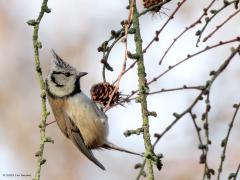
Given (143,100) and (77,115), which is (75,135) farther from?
(143,100)

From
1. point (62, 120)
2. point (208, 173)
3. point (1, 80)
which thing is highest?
point (1, 80)

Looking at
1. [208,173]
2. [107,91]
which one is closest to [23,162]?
[107,91]

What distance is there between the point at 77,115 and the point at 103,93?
1316 mm

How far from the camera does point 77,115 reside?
488cm

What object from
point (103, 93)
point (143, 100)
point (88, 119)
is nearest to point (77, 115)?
point (88, 119)

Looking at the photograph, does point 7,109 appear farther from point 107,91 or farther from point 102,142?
point 107,91

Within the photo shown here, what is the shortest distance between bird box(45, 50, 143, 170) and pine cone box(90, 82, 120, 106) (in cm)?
98

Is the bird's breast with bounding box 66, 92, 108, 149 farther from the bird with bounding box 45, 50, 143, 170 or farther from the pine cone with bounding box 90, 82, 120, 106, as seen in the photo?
the pine cone with bounding box 90, 82, 120, 106

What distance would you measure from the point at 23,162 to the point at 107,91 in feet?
14.7

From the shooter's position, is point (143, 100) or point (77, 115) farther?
point (77, 115)

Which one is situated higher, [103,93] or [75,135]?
[103,93]

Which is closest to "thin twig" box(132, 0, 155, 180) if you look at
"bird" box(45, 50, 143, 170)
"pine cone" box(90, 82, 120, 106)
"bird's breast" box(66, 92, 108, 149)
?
"pine cone" box(90, 82, 120, 106)

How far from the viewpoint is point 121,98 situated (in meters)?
3.46

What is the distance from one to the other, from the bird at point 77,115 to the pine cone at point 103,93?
38.5 inches
